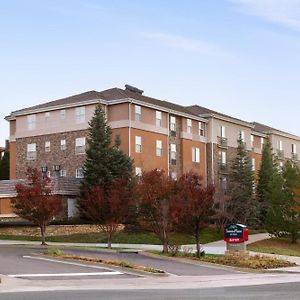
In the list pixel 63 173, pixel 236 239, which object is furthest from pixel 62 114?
pixel 236 239

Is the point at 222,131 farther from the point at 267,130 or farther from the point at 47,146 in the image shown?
the point at 47,146

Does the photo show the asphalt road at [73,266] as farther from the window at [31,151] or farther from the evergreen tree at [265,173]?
the evergreen tree at [265,173]

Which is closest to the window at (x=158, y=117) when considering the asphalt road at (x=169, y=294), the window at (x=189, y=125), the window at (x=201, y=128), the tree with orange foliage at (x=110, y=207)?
the window at (x=189, y=125)

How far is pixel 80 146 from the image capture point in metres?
55.8

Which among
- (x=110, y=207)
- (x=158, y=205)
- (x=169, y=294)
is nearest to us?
(x=169, y=294)

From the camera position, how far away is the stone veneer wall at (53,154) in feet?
184

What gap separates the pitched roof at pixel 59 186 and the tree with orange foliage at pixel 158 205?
14.3m

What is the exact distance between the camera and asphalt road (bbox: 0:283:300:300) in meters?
15.4

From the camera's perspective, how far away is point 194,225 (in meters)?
31.8

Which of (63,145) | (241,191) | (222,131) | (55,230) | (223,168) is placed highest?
(222,131)

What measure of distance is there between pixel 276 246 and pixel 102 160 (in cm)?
1426

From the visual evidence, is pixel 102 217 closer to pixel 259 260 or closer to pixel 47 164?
pixel 259 260

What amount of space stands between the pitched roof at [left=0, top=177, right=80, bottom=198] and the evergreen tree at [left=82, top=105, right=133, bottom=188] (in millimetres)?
2117

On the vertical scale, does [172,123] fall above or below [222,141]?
above
